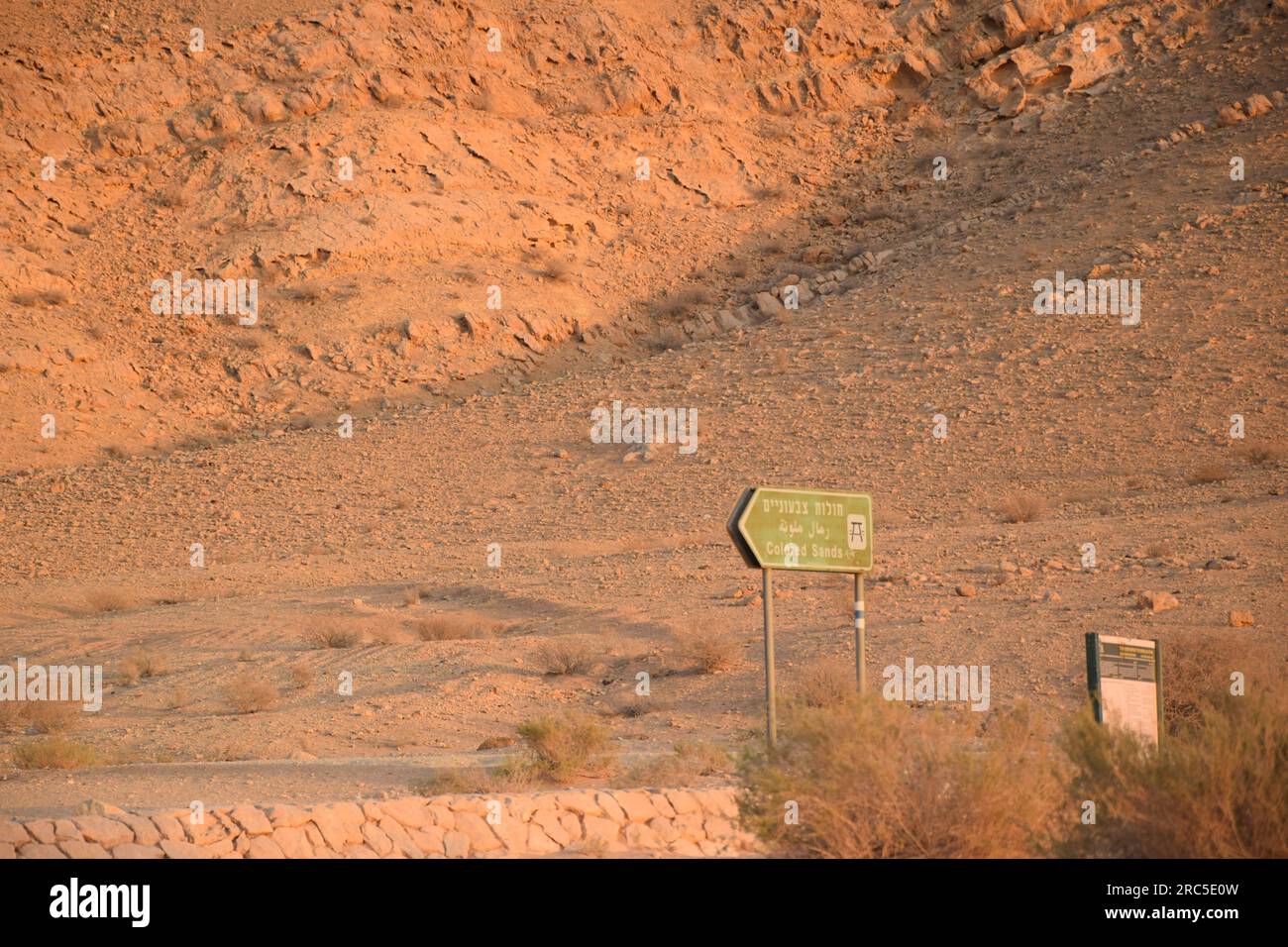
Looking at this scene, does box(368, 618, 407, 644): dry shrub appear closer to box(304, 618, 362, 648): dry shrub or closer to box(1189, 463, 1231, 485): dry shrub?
box(304, 618, 362, 648): dry shrub

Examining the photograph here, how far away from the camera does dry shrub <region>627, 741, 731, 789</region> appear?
10383 millimetres

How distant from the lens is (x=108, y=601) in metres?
19.8

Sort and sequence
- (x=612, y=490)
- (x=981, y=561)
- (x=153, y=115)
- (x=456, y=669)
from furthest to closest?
(x=153, y=115), (x=612, y=490), (x=981, y=561), (x=456, y=669)

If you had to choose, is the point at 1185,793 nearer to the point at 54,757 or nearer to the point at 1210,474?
the point at 54,757

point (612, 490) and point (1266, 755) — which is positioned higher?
point (612, 490)

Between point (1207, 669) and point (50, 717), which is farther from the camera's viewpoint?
point (50, 717)

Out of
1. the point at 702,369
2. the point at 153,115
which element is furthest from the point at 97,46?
the point at 702,369

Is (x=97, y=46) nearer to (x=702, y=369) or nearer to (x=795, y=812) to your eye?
(x=702, y=369)

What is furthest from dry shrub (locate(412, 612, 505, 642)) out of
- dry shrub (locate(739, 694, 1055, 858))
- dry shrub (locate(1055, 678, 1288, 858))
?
dry shrub (locate(1055, 678, 1288, 858))

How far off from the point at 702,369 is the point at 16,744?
15810 mm

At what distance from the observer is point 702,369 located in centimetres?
2639

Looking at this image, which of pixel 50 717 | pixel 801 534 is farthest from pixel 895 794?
pixel 50 717

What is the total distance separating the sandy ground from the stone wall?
1.51 m

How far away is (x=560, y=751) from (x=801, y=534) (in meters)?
2.84
